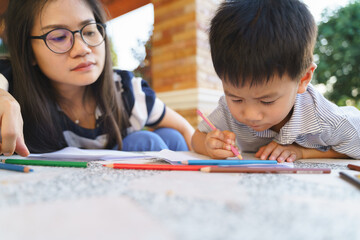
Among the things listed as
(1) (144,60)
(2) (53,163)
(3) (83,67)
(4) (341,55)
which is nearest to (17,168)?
(2) (53,163)

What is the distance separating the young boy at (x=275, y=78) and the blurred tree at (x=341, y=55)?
215 cm

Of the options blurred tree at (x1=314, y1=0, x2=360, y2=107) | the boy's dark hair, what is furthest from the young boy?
blurred tree at (x1=314, y1=0, x2=360, y2=107)

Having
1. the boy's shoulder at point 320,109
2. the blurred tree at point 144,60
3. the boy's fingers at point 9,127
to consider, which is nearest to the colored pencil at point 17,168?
the boy's fingers at point 9,127

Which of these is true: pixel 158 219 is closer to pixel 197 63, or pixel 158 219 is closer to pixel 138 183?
pixel 138 183

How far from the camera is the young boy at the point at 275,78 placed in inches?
22.6

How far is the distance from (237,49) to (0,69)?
76 centimetres

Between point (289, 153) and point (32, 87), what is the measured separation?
775 millimetres

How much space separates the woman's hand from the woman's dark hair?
30 centimetres

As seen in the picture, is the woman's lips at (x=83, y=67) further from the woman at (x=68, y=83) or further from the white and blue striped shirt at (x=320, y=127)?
the white and blue striped shirt at (x=320, y=127)

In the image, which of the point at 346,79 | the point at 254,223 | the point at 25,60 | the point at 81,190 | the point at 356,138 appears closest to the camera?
the point at 254,223

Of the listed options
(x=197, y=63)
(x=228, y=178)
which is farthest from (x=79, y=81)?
(x=197, y=63)

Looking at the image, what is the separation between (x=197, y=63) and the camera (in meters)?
1.81

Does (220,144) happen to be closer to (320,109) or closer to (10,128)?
(320,109)

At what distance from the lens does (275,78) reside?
0.59 metres
